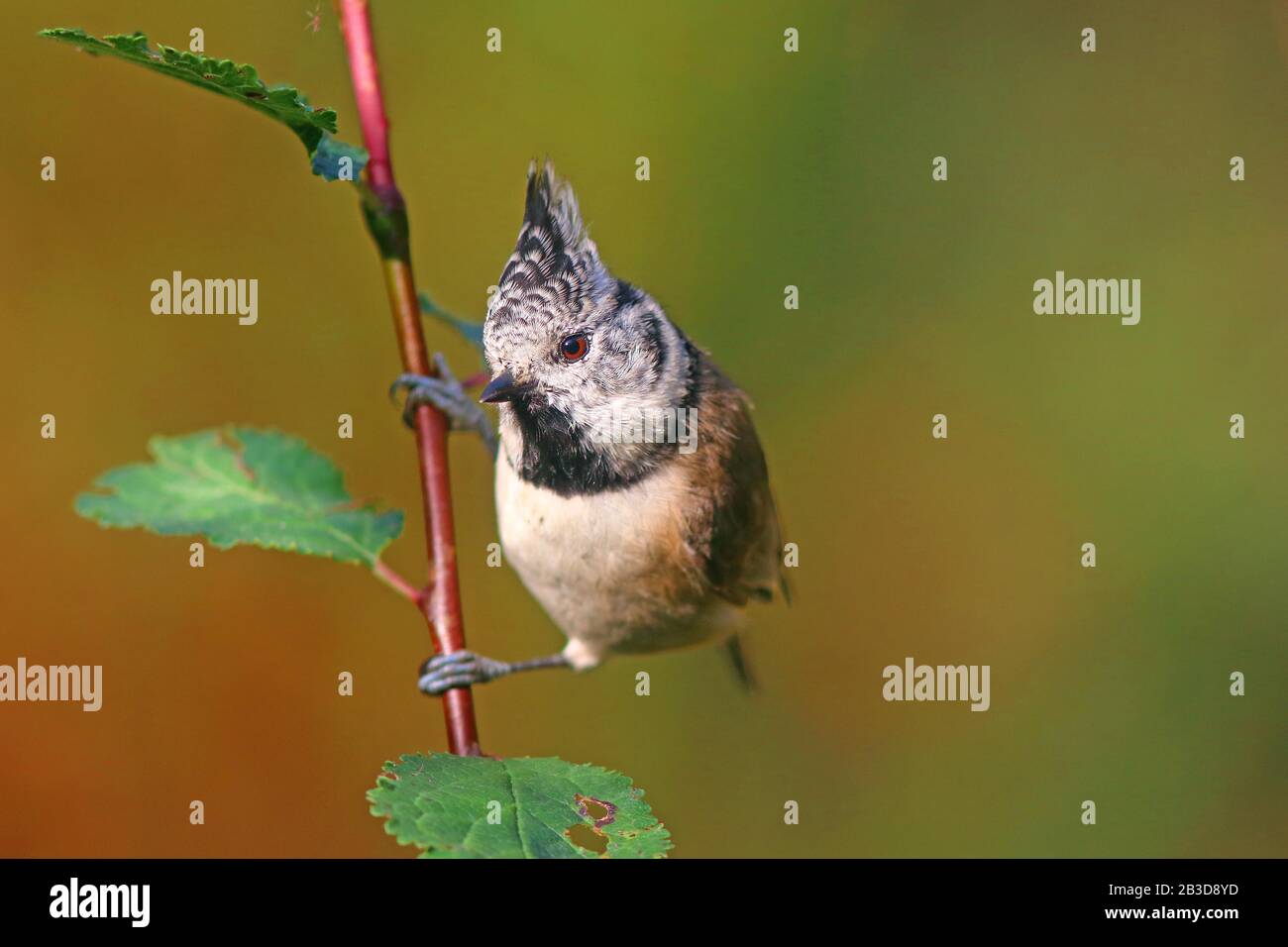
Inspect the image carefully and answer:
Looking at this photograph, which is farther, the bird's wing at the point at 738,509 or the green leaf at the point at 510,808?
the bird's wing at the point at 738,509

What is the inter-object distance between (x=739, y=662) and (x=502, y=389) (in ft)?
5.06

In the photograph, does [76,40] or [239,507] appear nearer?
[76,40]

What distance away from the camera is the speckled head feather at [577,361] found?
73.4 inches

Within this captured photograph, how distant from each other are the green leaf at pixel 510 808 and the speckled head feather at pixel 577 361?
0.77 meters

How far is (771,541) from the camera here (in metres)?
2.75

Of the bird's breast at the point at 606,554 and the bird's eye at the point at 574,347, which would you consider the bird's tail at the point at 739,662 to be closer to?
the bird's breast at the point at 606,554

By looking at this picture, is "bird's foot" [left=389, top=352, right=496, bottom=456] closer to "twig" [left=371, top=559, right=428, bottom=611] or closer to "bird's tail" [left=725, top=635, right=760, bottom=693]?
"twig" [left=371, top=559, right=428, bottom=611]

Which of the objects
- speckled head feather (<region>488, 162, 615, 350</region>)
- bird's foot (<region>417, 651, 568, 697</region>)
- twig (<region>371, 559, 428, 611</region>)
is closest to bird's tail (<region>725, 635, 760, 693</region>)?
bird's foot (<region>417, 651, 568, 697</region>)

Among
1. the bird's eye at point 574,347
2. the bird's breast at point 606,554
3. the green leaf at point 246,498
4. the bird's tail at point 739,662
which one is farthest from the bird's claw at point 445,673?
the bird's tail at point 739,662

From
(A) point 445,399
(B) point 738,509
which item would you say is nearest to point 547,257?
(A) point 445,399
